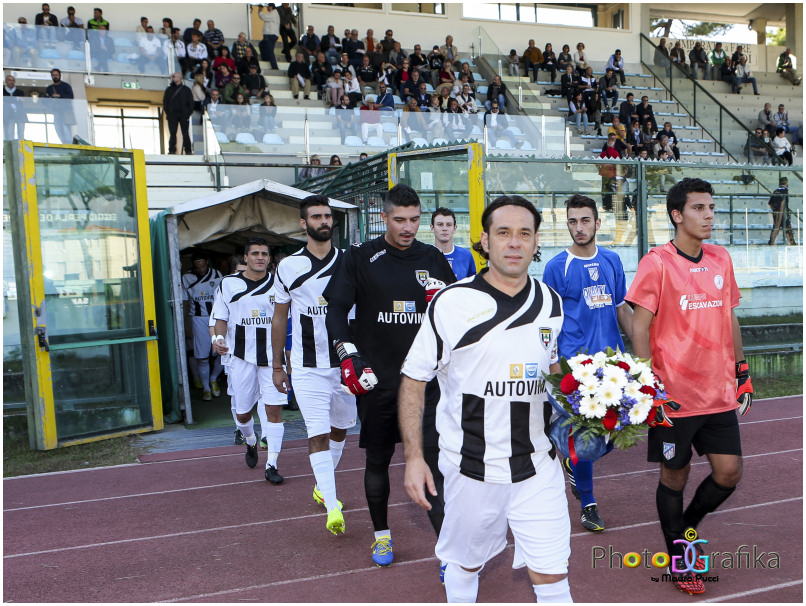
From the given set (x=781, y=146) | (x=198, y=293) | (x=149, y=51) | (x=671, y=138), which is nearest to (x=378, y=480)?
(x=198, y=293)

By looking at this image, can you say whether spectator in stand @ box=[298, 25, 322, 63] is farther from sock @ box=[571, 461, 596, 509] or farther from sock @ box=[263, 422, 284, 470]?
sock @ box=[571, 461, 596, 509]

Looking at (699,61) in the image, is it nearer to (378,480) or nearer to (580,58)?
(580,58)

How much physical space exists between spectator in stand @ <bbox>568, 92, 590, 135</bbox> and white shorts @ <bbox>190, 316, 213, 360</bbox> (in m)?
12.5

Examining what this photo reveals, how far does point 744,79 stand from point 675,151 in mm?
9874

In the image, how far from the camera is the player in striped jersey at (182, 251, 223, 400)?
12852 mm

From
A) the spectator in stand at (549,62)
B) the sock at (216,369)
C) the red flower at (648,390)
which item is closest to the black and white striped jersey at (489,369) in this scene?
the red flower at (648,390)

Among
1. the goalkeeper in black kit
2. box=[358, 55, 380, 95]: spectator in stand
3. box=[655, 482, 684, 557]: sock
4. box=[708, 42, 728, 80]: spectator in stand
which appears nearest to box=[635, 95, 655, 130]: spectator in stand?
box=[708, 42, 728, 80]: spectator in stand

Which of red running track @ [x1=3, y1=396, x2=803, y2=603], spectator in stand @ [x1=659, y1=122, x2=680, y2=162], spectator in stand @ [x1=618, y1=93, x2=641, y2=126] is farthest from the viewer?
spectator in stand @ [x1=618, y1=93, x2=641, y2=126]

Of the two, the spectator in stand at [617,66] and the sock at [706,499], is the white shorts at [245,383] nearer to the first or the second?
the sock at [706,499]

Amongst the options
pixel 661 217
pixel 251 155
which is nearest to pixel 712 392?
pixel 661 217

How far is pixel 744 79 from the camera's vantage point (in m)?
27.9

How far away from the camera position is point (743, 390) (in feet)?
13.9

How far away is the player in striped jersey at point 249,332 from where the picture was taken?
775 centimetres

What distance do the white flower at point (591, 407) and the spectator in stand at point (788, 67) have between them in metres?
31.9
